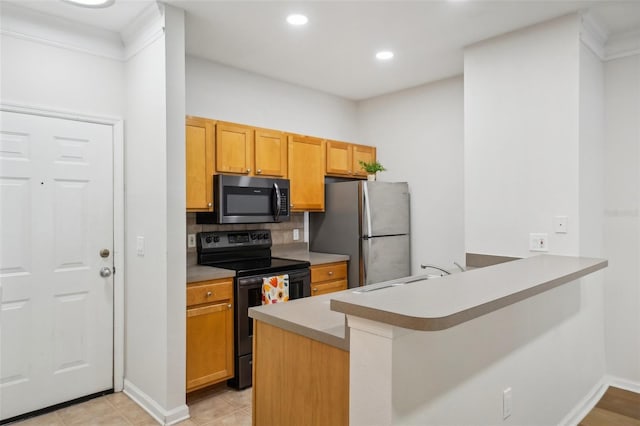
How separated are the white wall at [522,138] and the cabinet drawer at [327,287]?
1267 mm

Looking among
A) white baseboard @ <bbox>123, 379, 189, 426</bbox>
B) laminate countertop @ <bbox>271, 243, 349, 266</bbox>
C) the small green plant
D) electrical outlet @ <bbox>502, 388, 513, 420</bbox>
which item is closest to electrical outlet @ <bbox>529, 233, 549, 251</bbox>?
electrical outlet @ <bbox>502, 388, 513, 420</bbox>

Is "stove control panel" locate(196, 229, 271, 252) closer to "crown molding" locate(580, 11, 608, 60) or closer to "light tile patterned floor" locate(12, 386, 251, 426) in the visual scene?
"light tile patterned floor" locate(12, 386, 251, 426)

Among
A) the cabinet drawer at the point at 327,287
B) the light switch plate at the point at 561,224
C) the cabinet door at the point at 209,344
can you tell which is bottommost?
the cabinet door at the point at 209,344

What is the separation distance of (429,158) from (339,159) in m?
0.92

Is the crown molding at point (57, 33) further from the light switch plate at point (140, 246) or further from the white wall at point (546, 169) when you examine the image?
the white wall at point (546, 169)

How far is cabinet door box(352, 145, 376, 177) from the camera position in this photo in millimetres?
4434

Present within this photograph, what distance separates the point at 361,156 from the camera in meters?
4.50

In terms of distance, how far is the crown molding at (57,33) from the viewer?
2549 mm

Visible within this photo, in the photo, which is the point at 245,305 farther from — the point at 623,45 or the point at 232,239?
the point at 623,45

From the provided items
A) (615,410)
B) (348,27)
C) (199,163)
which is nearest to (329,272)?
(199,163)

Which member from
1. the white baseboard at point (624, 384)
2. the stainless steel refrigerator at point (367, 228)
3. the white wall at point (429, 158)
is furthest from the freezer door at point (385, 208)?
the white baseboard at point (624, 384)

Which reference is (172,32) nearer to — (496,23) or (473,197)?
(496,23)

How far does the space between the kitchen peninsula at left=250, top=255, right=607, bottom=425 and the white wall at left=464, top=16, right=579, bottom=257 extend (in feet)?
2.40

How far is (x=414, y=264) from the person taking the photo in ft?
14.1
